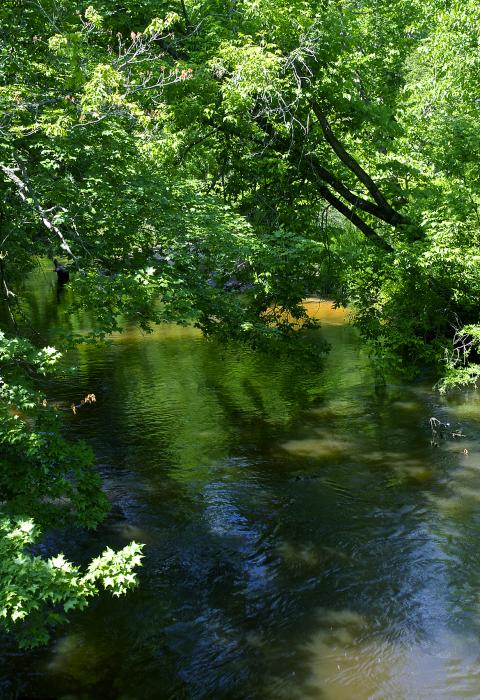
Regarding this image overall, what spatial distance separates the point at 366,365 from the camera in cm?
1692

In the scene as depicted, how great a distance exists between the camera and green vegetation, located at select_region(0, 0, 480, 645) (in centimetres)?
705

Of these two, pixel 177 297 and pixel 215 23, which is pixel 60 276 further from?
pixel 177 297

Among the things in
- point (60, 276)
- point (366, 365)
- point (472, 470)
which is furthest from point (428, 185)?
point (60, 276)

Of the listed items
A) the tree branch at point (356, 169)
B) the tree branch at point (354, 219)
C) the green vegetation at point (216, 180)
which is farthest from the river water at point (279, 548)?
the tree branch at point (356, 169)

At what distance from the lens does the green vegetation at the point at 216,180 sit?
705cm

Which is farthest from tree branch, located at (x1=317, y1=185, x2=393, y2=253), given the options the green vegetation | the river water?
the river water

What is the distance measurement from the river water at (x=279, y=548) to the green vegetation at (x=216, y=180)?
82 cm

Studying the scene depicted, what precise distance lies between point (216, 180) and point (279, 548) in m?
8.13

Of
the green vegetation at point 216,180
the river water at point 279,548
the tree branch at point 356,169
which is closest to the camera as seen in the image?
the river water at point 279,548

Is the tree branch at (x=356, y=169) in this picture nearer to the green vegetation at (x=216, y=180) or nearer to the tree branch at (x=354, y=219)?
the green vegetation at (x=216, y=180)

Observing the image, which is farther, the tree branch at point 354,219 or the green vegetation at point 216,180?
the tree branch at point 354,219

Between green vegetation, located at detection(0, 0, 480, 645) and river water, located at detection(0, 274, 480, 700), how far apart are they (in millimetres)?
821

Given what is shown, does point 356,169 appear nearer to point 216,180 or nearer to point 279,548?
point 216,180

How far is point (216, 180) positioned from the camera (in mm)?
13602
